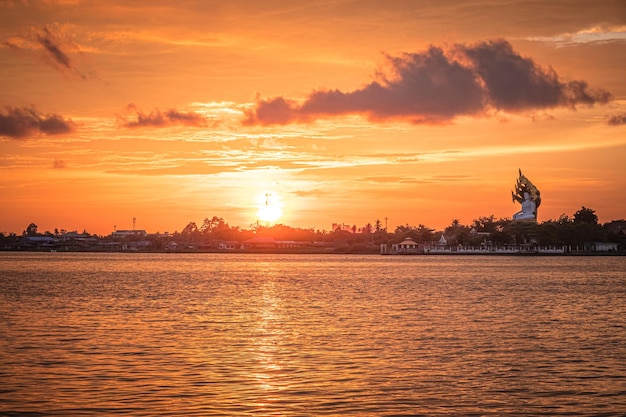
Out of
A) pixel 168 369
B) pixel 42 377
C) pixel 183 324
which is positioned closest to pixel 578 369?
pixel 168 369

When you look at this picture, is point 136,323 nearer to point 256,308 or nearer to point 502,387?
point 256,308

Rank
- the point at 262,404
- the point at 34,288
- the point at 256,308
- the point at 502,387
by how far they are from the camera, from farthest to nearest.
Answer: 1. the point at 34,288
2. the point at 256,308
3. the point at 502,387
4. the point at 262,404

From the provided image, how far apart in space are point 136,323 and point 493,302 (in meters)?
30.0

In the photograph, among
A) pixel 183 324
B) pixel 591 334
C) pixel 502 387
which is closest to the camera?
pixel 502 387

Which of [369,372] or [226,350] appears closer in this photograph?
[369,372]

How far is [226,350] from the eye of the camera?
113 ft

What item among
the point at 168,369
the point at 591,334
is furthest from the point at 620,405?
the point at 591,334

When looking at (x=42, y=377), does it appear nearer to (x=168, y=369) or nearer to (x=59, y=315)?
(x=168, y=369)

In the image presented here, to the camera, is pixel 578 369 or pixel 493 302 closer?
pixel 578 369

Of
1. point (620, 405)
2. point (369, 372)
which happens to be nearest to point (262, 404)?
point (369, 372)

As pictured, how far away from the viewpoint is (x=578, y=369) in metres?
30.0

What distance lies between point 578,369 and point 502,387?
16.3 feet

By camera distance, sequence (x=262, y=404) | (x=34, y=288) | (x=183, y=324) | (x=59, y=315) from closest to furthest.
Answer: (x=262, y=404)
(x=183, y=324)
(x=59, y=315)
(x=34, y=288)

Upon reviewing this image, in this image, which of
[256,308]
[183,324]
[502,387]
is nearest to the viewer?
[502,387]
